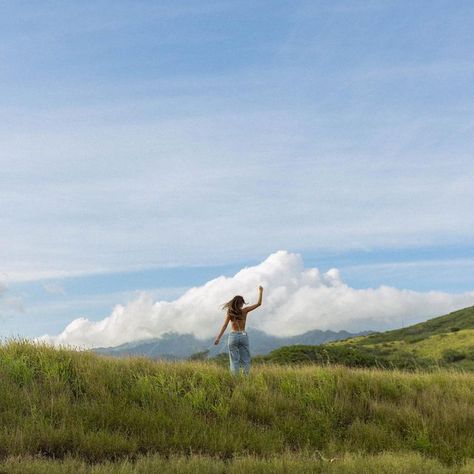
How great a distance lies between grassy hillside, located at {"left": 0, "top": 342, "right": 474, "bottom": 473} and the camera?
9.44 meters

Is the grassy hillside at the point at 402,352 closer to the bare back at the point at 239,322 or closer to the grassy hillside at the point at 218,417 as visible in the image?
the grassy hillside at the point at 218,417

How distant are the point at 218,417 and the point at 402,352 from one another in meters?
56.9

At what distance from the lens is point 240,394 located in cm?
1265

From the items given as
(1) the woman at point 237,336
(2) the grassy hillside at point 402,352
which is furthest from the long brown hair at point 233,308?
(2) the grassy hillside at point 402,352

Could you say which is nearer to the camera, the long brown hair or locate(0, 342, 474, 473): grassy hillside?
locate(0, 342, 474, 473): grassy hillside

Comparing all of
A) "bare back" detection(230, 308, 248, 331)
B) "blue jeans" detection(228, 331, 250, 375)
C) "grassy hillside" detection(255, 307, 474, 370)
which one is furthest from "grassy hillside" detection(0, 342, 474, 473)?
"grassy hillside" detection(255, 307, 474, 370)

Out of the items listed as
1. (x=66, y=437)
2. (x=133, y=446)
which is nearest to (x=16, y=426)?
(x=66, y=437)

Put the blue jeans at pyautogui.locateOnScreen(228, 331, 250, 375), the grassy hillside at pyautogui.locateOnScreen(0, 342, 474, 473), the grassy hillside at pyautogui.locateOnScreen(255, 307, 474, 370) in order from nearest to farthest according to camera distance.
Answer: the grassy hillside at pyautogui.locateOnScreen(0, 342, 474, 473) < the blue jeans at pyautogui.locateOnScreen(228, 331, 250, 375) < the grassy hillside at pyautogui.locateOnScreen(255, 307, 474, 370)

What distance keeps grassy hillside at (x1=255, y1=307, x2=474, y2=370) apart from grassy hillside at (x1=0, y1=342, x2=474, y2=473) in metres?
1.95

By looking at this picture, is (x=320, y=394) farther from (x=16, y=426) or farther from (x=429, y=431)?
(x=16, y=426)

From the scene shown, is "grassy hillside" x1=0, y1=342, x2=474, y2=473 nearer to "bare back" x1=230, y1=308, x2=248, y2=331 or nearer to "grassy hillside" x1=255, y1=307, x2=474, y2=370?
"bare back" x1=230, y1=308, x2=248, y2=331

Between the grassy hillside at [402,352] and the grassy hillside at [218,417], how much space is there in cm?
195

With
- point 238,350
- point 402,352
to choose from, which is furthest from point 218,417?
point 402,352

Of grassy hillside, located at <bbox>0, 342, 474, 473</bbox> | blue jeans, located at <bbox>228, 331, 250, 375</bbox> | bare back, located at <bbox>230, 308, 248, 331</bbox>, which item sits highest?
bare back, located at <bbox>230, 308, 248, 331</bbox>
